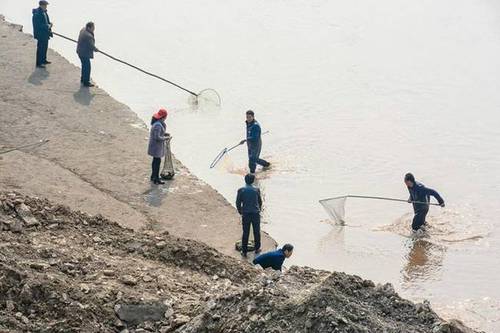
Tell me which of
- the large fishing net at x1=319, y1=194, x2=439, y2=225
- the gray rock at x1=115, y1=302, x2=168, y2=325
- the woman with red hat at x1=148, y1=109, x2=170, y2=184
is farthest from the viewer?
the large fishing net at x1=319, y1=194, x2=439, y2=225

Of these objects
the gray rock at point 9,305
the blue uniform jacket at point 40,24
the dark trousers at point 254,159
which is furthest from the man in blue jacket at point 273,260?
the blue uniform jacket at point 40,24

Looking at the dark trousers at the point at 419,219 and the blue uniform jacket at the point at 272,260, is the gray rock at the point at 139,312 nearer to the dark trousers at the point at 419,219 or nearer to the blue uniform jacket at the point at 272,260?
the blue uniform jacket at the point at 272,260

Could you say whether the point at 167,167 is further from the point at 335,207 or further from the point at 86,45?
the point at 86,45

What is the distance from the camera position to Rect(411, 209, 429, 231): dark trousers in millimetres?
15420

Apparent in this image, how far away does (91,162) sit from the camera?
1554 centimetres

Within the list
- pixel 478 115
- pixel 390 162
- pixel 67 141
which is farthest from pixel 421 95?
pixel 67 141

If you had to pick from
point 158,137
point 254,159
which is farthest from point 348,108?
point 158,137

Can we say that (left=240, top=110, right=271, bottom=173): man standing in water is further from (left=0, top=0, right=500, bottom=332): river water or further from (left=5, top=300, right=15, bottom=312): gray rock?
(left=5, top=300, right=15, bottom=312): gray rock

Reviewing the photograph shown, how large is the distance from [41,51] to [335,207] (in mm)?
7198

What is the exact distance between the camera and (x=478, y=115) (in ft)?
67.5

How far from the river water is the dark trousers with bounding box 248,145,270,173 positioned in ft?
0.84

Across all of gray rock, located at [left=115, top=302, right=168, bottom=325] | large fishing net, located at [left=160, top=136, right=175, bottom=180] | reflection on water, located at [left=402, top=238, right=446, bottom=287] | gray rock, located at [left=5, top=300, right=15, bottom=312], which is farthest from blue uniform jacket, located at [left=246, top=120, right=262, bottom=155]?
gray rock, located at [left=5, top=300, right=15, bottom=312]

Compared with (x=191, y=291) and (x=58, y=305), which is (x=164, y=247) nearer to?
(x=191, y=291)

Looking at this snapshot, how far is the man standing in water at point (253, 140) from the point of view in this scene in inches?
660
